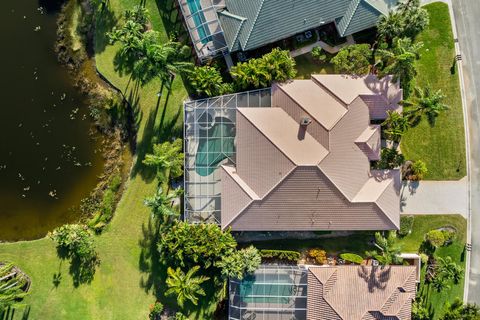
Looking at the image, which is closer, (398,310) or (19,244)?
(398,310)

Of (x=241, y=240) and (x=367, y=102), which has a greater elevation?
(x=367, y=102)

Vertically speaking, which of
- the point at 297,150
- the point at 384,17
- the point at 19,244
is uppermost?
the point at 384,17

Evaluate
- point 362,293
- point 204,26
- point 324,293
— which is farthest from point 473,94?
point 204,26

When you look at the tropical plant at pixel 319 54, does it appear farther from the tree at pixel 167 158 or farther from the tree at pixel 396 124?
the tree at pixel 167 158

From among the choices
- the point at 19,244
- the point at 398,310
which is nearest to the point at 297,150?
the point at 398,310

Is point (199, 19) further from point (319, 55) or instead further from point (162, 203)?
point (162, 203)

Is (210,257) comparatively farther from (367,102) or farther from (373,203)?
(367,102)

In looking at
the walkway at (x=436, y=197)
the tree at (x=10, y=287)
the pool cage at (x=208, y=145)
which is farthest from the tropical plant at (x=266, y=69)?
the tree at (x=10, y=287)
